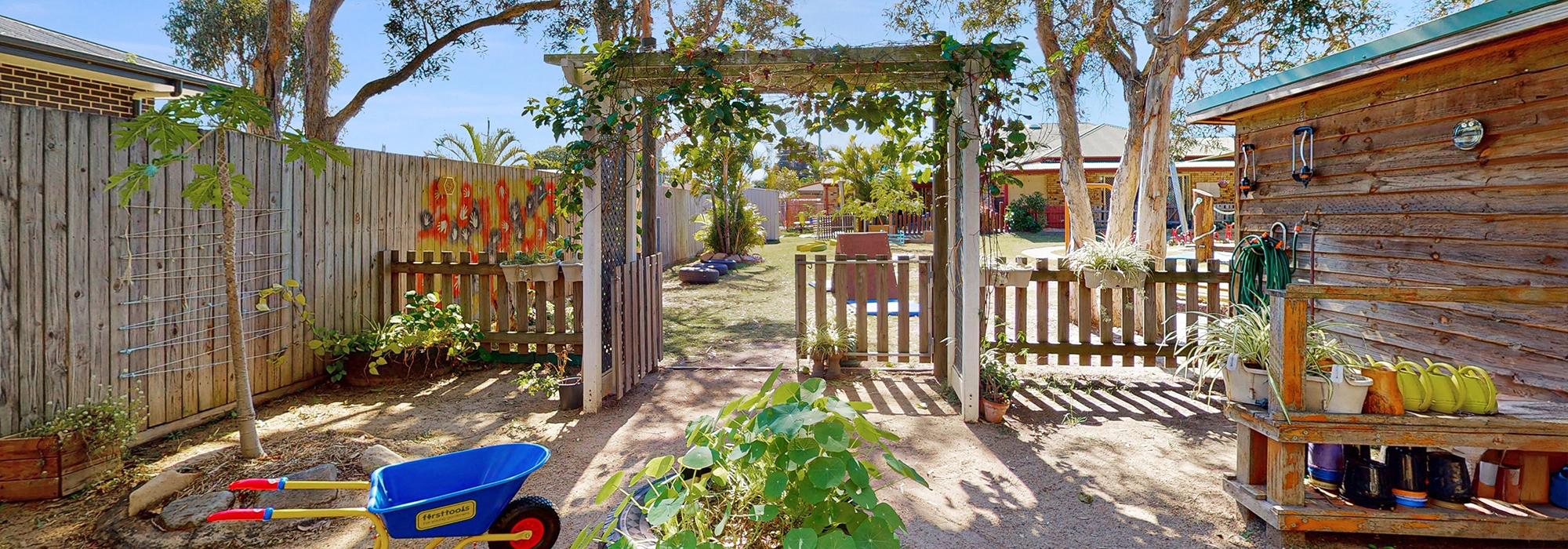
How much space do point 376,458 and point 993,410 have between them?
11.1 feet

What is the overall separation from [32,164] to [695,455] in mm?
3801

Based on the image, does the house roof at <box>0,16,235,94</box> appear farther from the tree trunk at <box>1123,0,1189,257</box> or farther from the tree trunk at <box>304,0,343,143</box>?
the tree trunk at <box>1123,0,1189,257</box>

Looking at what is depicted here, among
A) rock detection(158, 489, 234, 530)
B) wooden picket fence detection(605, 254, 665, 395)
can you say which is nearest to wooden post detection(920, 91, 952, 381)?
wooden picket fence detection(605, 254, 665, 395)

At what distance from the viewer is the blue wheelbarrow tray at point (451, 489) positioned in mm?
2199

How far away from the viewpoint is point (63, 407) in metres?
3.56

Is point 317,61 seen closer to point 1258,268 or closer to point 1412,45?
point 1258,268

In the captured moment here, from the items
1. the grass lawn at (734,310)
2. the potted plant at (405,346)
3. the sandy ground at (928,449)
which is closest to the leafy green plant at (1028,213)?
the grass lawn at (734,310)

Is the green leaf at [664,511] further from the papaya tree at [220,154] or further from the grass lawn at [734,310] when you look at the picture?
the grass lawn at [734,310]

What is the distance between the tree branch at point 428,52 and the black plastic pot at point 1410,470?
41.7 ft

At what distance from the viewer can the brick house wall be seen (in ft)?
26.4

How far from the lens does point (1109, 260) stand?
553cm

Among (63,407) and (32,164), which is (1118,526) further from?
(32,164)

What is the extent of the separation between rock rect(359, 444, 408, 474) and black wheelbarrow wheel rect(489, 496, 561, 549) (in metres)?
1.24

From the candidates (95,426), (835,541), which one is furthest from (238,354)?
(835,541)
